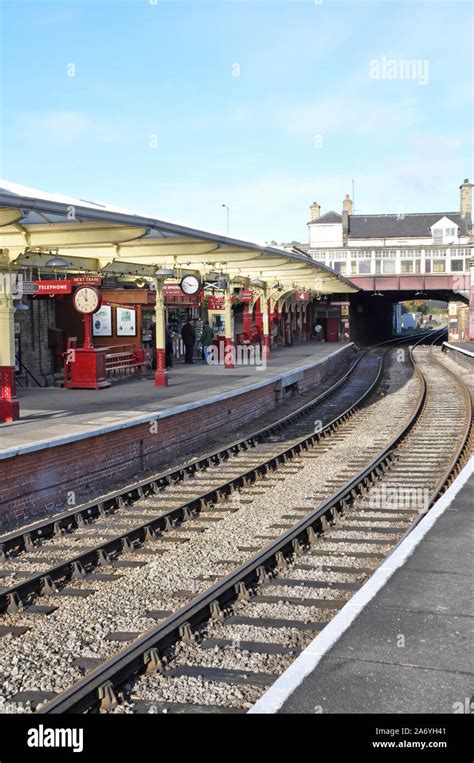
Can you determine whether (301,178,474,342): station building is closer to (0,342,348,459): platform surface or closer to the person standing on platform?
the person standing on platform

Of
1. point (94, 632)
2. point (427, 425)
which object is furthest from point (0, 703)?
point (427, 425)

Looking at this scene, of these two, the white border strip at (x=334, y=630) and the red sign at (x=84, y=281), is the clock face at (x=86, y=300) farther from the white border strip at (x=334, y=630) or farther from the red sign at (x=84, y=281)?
the white border strip at (x=334, y=630)

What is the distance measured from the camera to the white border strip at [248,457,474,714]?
4070mm

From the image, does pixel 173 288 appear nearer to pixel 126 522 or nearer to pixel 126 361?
pixel 126 361

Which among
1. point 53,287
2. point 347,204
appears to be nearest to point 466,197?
point 347,204

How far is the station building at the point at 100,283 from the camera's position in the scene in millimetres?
11539

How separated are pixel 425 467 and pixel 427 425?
195 inches

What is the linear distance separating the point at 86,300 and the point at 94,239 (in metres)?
4.79

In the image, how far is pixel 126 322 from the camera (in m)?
22.2

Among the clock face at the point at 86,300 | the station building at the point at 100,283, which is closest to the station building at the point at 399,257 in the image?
the station building at the point at 100,283

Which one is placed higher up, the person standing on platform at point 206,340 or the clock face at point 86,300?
the clock face at point 86,300

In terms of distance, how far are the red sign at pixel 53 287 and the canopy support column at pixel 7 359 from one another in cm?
248

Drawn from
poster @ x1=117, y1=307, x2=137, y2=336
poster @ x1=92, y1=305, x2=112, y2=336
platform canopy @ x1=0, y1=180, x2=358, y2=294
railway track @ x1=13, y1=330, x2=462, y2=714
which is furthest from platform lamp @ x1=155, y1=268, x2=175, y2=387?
railway track @ x1=13, y1=330, x2=462, y2=714
